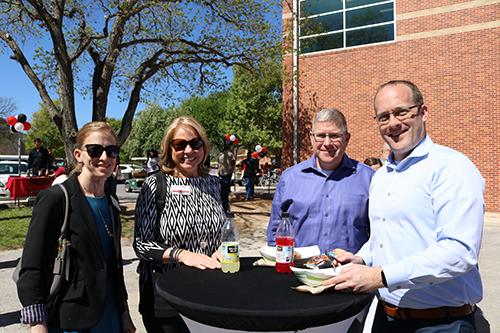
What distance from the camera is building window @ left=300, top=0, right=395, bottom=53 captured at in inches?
698

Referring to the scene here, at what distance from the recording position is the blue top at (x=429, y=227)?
1.66 m

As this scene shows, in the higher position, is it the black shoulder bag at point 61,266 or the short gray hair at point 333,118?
the short gray hair at point 333,118

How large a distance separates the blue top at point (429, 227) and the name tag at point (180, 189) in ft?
3.97

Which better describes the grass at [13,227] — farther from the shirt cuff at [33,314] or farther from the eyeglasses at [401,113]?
the eyeglasses at [401,113]

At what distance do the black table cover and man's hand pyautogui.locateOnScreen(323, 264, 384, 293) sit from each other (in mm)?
66

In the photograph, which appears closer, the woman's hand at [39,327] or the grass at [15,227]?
the woman's hand at [39,327]

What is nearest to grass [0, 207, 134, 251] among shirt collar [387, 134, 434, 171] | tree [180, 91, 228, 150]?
shirt collar [387, 134, 434, 171]

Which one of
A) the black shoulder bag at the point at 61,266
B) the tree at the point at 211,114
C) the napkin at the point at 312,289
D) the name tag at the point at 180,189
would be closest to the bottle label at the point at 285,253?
the napkin at the point at 312,289

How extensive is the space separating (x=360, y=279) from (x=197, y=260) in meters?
1.06

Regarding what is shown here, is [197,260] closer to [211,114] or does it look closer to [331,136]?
[331,136]

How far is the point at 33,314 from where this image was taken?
Result: 2.02m

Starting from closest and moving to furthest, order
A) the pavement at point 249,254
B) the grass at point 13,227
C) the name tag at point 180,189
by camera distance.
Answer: the name tag at point 180,189
the pavement at point 249,254
the grass at point 13,227

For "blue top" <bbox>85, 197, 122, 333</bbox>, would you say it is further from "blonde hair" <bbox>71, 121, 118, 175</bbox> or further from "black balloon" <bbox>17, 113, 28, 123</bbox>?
"black balloon" <bbox>17, 113, 28, 123</bbox>

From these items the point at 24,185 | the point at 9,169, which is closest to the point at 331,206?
the point at 24,185
